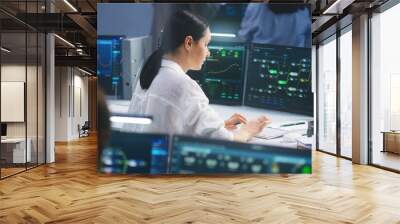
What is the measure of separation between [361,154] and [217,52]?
13.1 ft

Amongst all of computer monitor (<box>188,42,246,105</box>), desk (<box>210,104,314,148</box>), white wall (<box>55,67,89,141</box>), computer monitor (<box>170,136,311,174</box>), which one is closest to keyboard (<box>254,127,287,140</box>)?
desk (<box>210,104,314,148</box>)

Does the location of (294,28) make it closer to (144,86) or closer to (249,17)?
(249,17)

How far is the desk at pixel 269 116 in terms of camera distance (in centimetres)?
616

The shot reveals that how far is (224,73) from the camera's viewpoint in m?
6.23

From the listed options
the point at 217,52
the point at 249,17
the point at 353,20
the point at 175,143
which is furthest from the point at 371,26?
the point at 175,143

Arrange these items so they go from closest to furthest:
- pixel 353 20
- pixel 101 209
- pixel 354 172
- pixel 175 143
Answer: pixel 101 209 < pixel 175 143 < pixel 354 172 < pixel 353 20

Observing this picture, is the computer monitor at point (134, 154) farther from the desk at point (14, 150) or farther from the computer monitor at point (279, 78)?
the desk at point (14, 150)

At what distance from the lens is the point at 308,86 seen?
20.6ft

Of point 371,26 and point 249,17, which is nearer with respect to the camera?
point 249,17

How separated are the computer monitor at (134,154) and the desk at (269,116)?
3.44ft

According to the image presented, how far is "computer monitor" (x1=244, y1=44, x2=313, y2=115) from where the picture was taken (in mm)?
6234

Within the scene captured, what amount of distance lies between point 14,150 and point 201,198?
4.31 m

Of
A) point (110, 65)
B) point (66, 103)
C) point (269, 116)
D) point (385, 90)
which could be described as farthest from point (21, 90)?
point (66, 103)

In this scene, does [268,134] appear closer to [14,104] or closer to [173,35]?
[173,35]
